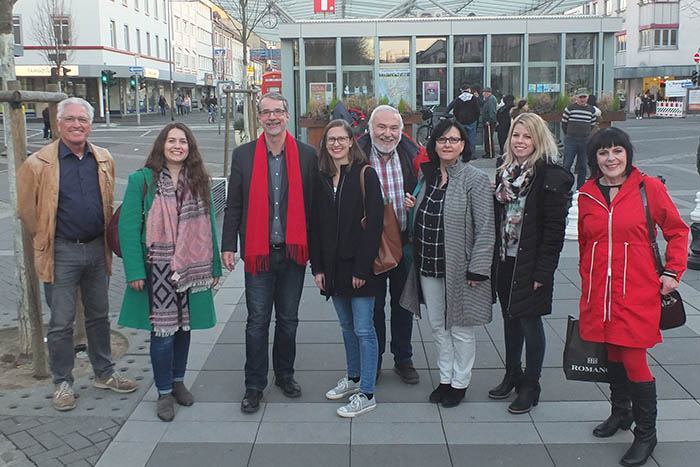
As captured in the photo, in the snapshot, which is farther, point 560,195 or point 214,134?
point 214,134

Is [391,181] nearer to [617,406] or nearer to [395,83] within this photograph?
[617,406]

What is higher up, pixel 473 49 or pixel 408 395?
pixel 473 49

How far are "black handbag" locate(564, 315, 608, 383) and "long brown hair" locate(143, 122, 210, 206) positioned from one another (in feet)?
7.30

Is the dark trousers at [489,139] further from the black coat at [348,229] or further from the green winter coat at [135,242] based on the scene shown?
the green winter coat at [135,242]

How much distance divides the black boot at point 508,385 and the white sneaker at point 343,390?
2.80 feet

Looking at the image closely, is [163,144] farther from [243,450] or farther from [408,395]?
→ [408,395]

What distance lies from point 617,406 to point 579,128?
9.64m

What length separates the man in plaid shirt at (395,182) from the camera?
4.42m

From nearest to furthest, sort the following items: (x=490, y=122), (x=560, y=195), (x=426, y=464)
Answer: (x=426, y=464) → (x=560, y=195) → (x=490, y=122)

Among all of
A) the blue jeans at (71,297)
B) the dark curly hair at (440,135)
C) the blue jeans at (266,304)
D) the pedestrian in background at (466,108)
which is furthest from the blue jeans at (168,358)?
the pedestrian in background at (466,108)

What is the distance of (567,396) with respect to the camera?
4566 mm

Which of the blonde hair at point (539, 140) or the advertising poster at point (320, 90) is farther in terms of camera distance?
the advertising poster at point (320, 90)

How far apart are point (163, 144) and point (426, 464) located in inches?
90.4

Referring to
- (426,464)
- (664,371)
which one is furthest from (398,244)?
(664,371)
